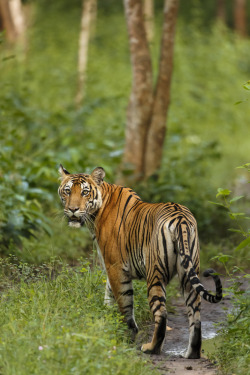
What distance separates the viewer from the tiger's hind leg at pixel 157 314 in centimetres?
478

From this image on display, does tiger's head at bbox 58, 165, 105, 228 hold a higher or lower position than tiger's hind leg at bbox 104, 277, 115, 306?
higher

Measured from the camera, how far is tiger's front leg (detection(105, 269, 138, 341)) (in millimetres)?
5230

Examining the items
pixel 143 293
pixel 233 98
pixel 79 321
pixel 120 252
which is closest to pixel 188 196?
pixel 143 293

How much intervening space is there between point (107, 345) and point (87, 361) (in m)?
0.32

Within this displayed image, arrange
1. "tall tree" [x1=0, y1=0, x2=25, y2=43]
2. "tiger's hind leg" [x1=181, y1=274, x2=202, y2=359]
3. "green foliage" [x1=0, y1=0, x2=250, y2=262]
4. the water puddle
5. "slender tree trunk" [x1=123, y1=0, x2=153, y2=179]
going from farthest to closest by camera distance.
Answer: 1. "tall tree" [x1=0, y1=0, x2=25, y2=43]
2. "slender tree trunk" [x1=123, y1=0, x2=153, y2=179]
3. "green foliage" [x1=0, y1=0, x2=250, y2=262]
4. the water puddle
5. "tiger's hind leg" [x1=181, y1=274, x2=202, y2=359]

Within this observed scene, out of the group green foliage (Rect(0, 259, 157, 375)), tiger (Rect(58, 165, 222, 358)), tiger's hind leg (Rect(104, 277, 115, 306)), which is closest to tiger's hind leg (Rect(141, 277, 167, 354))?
tiger (Rect(58, 165, 222, 358))

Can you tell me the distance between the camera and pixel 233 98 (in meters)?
19.1

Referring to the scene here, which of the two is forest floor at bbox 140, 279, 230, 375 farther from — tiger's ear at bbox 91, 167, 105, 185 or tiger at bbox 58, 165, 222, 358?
tiger's ear at bbox 91, 167, 105, 185

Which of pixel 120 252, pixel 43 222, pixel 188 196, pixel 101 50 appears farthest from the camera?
pixel 101 50

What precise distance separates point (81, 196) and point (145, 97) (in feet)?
15.4

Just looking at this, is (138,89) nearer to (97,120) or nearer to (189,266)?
(189,266)

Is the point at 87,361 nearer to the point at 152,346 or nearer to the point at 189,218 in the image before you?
the point at 152,346

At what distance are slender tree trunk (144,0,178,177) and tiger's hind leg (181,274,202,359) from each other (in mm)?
5149

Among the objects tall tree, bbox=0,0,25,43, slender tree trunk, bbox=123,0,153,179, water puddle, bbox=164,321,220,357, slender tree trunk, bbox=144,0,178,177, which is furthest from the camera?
tall tree, bbox=0,0,25,43
